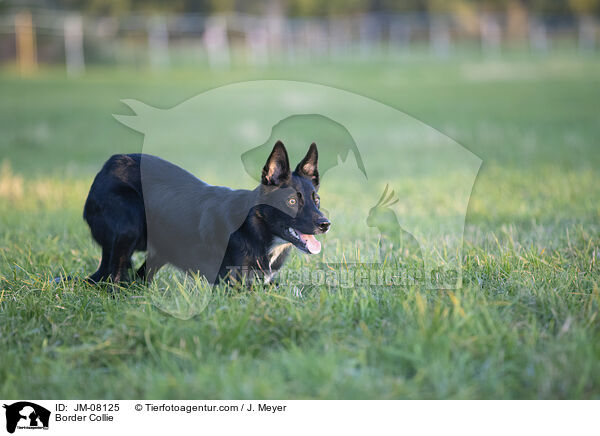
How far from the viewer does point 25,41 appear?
25.7 meters

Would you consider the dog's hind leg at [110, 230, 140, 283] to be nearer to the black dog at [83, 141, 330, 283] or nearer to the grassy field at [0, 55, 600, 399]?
the black dog at [83, 141, 330, 283]

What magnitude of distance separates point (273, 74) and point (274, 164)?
20.1m

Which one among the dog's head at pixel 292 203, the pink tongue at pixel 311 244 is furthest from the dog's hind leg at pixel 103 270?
the pink tongue at pixel 311 244

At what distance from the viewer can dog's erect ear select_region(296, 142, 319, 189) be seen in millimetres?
3494

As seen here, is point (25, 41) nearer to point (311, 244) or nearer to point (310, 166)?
point (310, 166)

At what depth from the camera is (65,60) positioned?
2589cm

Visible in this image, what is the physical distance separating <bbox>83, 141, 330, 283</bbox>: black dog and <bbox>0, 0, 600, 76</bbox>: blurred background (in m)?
22.2
